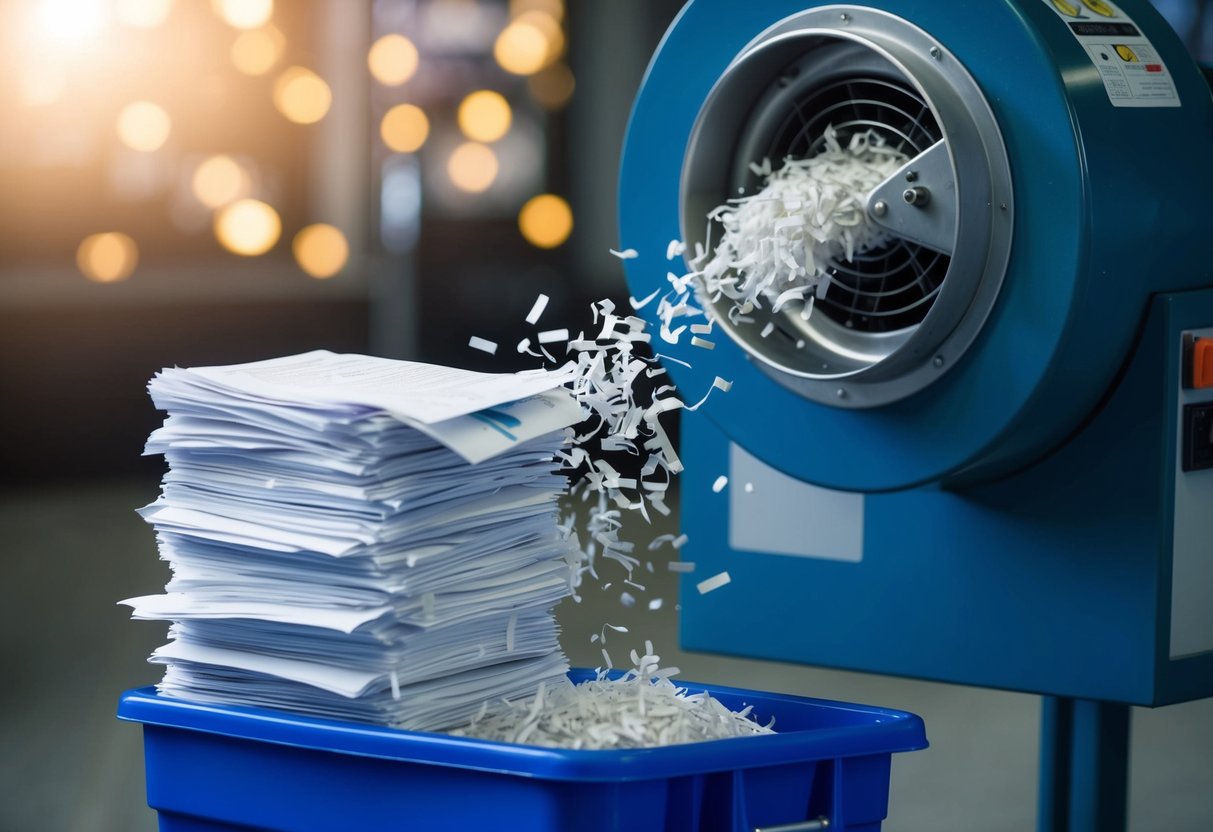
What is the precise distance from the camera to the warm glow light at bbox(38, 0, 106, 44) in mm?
6230

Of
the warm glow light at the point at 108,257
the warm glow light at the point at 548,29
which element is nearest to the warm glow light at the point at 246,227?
the warm glow light at the point at 108,257

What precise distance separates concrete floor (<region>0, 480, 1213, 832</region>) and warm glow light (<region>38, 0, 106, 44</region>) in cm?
226

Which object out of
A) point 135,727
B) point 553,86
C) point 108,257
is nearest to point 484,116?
point 553,86

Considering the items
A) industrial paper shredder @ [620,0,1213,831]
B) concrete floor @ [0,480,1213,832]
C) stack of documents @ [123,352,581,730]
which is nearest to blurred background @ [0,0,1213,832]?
concrete floor @ [0,480,1213,832]

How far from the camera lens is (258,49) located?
21.8 feet

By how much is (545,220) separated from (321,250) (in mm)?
994

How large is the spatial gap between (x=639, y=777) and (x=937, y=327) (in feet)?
2.03

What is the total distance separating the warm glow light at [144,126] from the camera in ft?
21.0

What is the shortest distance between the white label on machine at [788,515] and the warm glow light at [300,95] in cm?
510

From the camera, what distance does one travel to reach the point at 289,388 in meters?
1.20

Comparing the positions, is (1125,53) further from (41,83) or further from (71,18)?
(71,18)

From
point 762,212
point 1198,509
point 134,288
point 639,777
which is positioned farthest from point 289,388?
point 134,288

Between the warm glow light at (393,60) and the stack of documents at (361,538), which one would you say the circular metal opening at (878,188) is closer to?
the stack of documents at (361,538)

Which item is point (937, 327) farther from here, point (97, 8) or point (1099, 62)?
point (97, 8)
